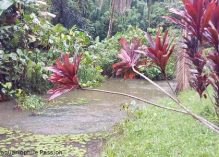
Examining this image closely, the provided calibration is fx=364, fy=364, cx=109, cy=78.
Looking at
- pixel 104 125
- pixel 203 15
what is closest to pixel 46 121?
pixel 104 125

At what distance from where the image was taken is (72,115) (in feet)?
19.4

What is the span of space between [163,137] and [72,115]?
2.11 m

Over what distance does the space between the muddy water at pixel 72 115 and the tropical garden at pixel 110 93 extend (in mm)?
14

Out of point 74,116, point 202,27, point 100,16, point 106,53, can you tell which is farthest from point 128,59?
point 100,16

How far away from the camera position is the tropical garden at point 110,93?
5.66 feet

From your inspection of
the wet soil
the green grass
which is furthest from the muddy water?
the green grass

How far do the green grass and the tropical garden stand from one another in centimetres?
1

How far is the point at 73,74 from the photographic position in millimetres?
1737

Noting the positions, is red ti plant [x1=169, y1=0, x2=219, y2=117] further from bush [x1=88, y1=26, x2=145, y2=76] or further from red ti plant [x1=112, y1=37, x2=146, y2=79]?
bush [x1=88, y1=26, x2=145, y2=76]

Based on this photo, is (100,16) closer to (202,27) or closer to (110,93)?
(110,93)

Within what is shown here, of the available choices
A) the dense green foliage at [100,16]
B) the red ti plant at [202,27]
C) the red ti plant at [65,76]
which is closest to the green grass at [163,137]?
the red ti plant at [202,27]

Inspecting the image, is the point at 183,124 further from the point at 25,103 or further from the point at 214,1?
the point at 214,1

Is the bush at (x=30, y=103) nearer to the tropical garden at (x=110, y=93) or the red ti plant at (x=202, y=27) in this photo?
the tropical garden at (x=110, y=93)

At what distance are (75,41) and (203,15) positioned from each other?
8.52m
